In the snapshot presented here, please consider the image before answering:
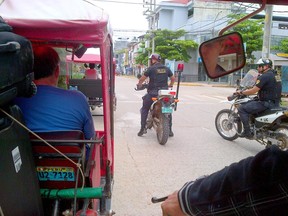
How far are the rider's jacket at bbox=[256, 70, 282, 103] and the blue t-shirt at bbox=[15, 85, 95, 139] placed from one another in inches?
162

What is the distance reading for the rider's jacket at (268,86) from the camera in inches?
229

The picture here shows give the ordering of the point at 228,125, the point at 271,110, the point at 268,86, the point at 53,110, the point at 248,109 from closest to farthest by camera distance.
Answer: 1. the point at 53,110
2. the point at 271,110
3. the point at 268,86
4. the point at 248,109
5. the point at 228,125

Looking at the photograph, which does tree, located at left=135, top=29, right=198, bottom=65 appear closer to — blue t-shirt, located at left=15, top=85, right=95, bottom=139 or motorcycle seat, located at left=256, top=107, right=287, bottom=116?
motorcycle seat, located at left=256, top=107, right=287, bottom=116

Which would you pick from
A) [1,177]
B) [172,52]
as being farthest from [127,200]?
[172,52]

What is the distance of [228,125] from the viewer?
6805mm

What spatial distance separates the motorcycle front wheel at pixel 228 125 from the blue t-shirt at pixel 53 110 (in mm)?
4418

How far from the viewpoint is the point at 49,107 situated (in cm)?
247

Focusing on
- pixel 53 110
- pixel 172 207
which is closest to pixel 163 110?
pixel 53 110

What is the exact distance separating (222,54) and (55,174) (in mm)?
1433

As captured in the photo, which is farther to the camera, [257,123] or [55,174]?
[257,123]

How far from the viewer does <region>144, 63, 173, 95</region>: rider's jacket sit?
688 cm

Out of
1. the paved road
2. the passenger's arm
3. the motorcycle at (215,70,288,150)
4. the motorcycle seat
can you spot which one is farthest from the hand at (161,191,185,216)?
the motorcycle seat

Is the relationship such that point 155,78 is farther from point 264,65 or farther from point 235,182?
point 235,182

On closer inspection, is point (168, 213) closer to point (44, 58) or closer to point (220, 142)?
point (44, 58)
